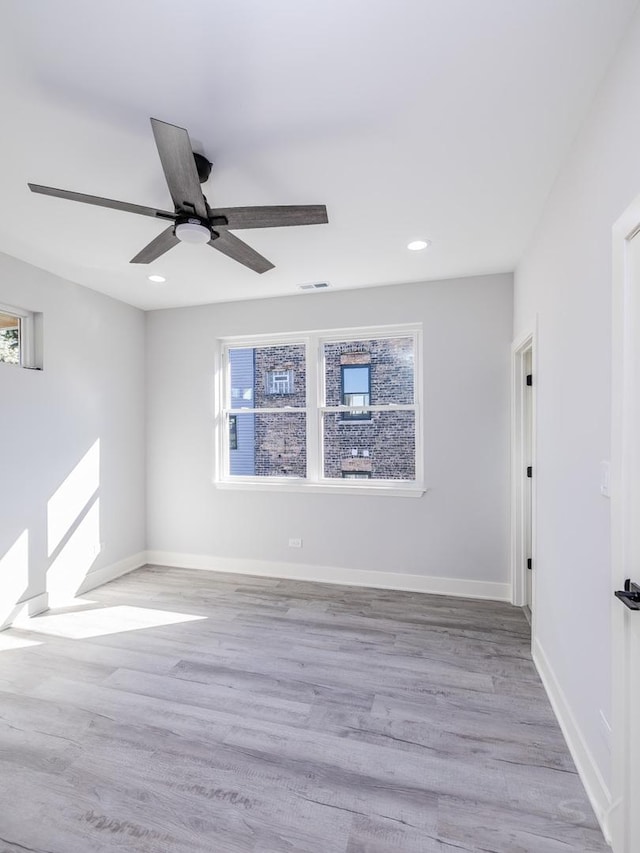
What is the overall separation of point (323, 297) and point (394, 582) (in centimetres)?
279

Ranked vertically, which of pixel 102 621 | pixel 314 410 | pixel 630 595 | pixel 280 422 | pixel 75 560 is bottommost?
pixel 102 621

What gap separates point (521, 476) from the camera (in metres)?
3.32

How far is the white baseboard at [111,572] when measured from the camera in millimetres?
3822

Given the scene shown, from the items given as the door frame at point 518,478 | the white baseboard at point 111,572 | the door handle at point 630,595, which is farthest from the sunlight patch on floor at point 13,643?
the door frame at point 518,478

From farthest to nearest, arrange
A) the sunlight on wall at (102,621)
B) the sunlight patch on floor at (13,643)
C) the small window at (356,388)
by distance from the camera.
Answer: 1. the small window at (356,388)
2. the sunlight on wall at (102,621)
3. the sunlight patch on floor at (13,643)

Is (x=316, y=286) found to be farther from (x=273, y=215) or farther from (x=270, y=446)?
(x=273, y=215)

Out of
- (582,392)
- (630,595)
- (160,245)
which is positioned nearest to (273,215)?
(160,245)

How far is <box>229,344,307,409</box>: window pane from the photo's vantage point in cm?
422

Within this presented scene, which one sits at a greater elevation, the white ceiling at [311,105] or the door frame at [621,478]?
the white ceiling at [311,105]

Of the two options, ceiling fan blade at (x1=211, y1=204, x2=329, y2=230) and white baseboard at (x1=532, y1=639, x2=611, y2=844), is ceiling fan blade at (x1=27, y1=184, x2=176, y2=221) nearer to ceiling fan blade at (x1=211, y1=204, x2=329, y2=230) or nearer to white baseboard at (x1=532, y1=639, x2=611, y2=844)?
ceiling fan blade at (x1=211, y1=204, x2=329, y2=230)

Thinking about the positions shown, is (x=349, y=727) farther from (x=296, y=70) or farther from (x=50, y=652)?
(x=296, y=70)

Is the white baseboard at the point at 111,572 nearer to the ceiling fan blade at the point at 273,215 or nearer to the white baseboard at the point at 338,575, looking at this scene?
the white baseboard at the point at 338,575

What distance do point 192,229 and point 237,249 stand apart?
0.40 meters

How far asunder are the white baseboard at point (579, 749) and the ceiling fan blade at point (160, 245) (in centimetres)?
294
